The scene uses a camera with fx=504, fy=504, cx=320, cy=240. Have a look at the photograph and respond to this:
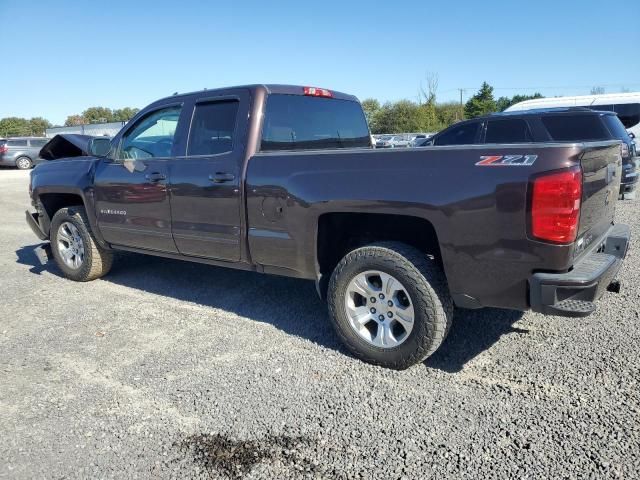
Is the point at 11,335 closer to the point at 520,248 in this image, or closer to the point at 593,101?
the point at 520,248

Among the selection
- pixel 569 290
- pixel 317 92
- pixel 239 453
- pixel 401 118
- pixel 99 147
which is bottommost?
pixel 239 453

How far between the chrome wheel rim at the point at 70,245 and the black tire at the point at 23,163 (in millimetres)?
25452

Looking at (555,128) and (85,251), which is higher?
(555,128)

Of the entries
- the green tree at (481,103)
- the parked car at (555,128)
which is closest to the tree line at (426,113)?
the green tree at (481,103)

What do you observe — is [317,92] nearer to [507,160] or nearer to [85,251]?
[507,160]

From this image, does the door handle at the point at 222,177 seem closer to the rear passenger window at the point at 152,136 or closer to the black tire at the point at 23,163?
the rear passenger window at the point at 152,136

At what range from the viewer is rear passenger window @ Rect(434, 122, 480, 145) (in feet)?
28.1

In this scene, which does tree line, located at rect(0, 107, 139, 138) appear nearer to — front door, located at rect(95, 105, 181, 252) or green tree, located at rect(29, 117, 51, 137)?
green tree, located at rect(29, 117, 51, 137)

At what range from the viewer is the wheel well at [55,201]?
19.2ft

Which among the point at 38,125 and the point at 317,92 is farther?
the point at 38,125

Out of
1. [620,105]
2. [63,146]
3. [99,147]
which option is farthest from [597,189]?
[620,105]

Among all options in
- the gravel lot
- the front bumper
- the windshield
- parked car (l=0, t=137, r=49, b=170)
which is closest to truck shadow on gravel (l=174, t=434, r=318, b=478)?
the gravel lot

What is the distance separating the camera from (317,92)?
463 centimetres

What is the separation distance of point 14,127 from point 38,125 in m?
4.63
